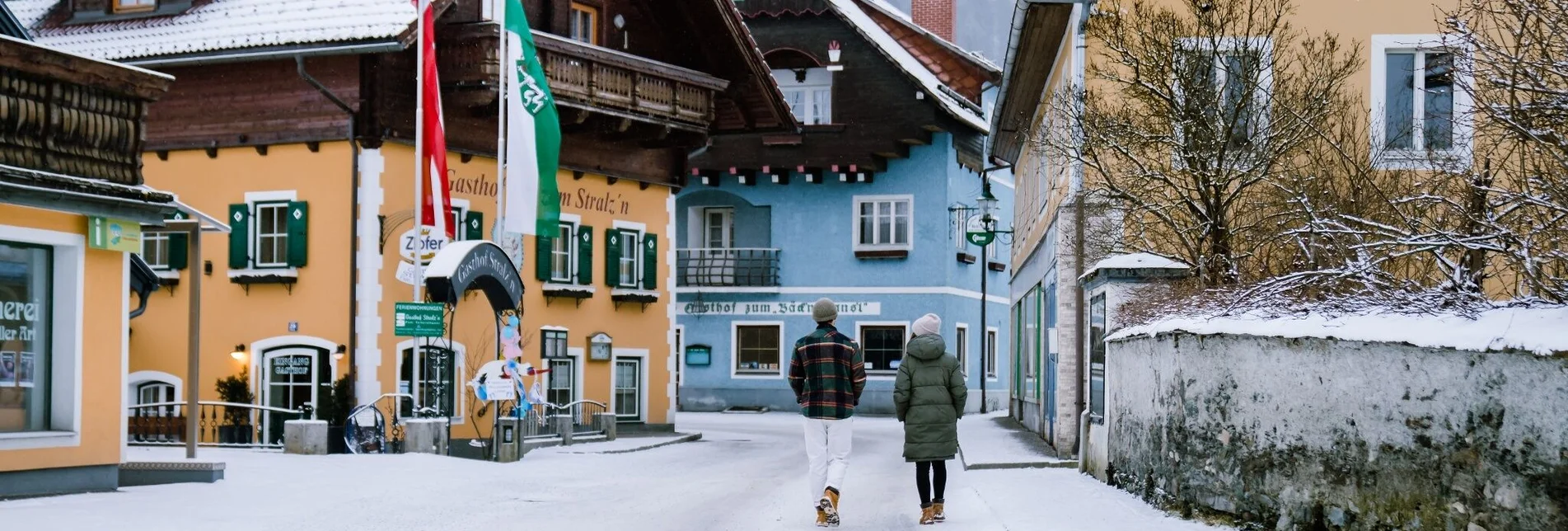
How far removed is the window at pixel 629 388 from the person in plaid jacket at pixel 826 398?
1772 centimetres

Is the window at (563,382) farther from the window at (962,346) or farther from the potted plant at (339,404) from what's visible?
the window at (962,346)

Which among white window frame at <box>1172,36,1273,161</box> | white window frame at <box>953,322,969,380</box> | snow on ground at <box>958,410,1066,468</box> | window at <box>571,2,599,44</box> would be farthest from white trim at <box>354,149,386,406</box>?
white window frame at <box>953,322,969,380</box>

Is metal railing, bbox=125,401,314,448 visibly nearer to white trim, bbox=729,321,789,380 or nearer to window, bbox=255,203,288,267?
window, bbox=255,203,288,267

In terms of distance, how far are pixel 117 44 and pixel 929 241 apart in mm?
21363

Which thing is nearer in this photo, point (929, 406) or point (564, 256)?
point (929, 406)

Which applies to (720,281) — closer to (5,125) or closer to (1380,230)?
(5,125)

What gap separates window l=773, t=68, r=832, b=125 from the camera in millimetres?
42438

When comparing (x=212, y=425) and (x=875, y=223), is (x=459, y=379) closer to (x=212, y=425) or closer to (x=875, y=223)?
(x=212, y=425)

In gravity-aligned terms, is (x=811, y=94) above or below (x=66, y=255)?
above

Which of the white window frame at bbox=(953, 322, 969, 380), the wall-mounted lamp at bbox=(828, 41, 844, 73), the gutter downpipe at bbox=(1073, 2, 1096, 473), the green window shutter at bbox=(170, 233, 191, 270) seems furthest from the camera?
the white window frame at bbox=(953, 322, 969, 380)

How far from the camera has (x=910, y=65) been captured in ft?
137

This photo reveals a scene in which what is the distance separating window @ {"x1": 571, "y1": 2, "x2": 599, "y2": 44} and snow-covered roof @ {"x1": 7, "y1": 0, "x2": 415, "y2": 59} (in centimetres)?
490

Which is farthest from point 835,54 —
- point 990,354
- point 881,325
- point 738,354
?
point 990,354

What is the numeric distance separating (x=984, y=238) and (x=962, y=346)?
9.47 meters
